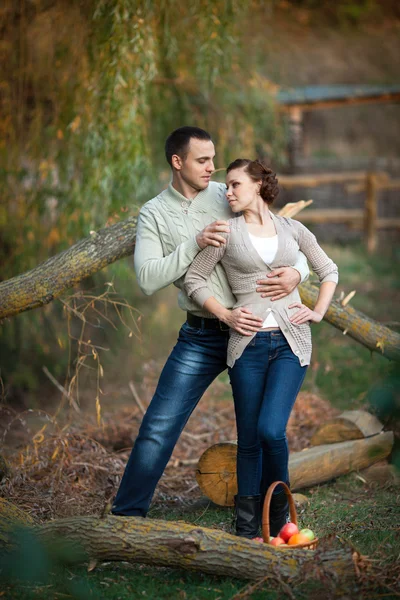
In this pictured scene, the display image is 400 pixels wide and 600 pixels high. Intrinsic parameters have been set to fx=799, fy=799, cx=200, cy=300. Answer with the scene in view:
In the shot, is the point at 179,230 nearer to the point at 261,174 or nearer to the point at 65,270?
the point at 261,174

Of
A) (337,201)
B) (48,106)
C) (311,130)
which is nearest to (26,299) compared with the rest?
(48,106)

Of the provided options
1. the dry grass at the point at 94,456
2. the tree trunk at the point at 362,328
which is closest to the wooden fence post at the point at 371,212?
the dry grass at the point at 94,456

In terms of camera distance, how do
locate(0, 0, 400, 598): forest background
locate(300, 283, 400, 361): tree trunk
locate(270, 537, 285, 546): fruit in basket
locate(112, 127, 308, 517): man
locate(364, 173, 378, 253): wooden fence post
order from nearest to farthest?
locate(270, 537, 285, 546): fruit in basket < locate(112, 127, 308, 517): man < locate(0, 0, 400, 598): forest background < locate(300, 283, 400, 361): tree trunk < locate(364, 173, 378, 253): wooden fence post

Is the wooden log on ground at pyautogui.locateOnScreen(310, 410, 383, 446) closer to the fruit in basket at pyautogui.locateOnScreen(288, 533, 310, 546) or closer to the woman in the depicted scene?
the woman

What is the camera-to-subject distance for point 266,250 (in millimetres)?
3266

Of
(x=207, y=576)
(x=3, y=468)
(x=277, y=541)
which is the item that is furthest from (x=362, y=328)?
(x=3, y=468)

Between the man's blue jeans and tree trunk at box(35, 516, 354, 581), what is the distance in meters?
0.27

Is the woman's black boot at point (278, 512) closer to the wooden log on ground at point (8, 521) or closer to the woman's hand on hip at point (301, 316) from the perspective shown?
the woman's hand on hip at point (301, 316)

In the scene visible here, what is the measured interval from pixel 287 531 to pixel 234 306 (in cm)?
92

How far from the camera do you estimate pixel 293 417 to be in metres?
5.74

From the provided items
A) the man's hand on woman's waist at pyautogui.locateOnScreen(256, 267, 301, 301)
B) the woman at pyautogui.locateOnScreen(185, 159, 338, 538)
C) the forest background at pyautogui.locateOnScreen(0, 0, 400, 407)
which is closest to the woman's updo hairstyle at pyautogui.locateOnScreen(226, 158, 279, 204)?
the woman at pyautogui.locateOnScreen(185, 159, 338, 538)

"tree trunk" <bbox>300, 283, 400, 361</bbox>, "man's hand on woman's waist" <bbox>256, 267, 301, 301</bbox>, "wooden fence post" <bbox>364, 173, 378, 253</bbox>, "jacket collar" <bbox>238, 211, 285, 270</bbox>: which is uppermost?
"jacket collar" <bbox>238, 211, 285, 270</bbox>

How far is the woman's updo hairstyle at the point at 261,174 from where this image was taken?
3.22m

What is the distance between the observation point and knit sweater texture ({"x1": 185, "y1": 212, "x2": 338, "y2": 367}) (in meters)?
3.22
